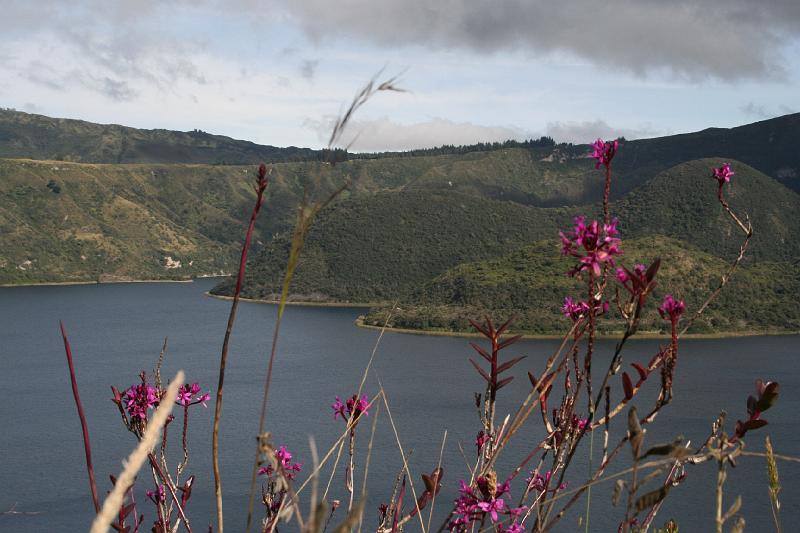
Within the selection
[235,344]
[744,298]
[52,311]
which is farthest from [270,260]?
[744,298]

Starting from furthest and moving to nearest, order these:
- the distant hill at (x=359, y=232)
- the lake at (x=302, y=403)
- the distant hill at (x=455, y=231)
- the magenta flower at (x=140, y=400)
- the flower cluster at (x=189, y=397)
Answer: the distant hill at (x=359, y=232) → the distant hill at (x=455, y=231) → the lake at (x=302, y=403) → the flower cluster at (x=189, y=397) → the magenta flower at (x=140, y=400)

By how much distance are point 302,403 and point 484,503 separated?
55.1 m

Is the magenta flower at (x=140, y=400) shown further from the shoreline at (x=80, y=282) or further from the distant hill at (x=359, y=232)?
the shoreline at (x=80, y=282)

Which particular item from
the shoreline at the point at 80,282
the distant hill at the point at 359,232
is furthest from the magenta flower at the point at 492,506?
the shoreline at the point at 80,282

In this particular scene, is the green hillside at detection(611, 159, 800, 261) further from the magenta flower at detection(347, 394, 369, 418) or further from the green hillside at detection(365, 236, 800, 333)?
the magenta flower at detection(347, 394, 369, 418)

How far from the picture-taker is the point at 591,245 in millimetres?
1724

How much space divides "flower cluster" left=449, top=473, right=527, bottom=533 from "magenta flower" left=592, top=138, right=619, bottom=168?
70 centimetres

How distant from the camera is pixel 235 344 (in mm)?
84000

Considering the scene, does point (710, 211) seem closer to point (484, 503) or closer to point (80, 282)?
point (80, 282)

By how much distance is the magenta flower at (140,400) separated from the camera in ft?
9.19

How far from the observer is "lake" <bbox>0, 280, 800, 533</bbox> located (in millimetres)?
37156

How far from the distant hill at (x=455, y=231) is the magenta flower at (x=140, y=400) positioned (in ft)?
383

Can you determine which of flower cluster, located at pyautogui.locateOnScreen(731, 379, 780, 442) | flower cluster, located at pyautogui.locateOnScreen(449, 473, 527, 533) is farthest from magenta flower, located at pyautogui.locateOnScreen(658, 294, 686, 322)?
flower cluster, located at pyautogui.locateOnScreen(449, 473, 527, 533)

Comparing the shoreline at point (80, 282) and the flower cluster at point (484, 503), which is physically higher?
the flower cluster at point (484, 503)
